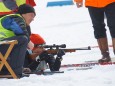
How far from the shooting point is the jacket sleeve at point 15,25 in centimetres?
503

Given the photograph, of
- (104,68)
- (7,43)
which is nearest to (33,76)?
(7,43)

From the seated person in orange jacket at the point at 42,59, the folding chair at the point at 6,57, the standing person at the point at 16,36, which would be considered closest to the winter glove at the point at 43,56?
the seated person in orange jacket at the point at 42,59

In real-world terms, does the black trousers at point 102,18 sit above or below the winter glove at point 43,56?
above

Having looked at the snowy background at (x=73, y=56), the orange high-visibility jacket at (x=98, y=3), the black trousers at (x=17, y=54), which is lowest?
the snowy background at (x=73, y=56)

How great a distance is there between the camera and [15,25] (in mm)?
5016

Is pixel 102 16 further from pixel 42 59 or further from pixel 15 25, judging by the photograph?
pixel 15 25

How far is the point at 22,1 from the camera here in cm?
601

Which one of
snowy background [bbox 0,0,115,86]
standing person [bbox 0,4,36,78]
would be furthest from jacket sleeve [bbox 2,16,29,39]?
snowy background [bbox 0,0,115,86]

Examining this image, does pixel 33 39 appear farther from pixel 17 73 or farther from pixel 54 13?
pixel 54 13

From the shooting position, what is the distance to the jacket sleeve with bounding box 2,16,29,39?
16.5ft

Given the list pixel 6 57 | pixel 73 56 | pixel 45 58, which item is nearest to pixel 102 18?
pixel 45 58

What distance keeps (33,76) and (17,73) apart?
0.19m

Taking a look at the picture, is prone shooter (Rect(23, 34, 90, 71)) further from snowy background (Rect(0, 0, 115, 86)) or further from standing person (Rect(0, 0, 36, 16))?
standing person (Rect(0, 0, 36, 16))

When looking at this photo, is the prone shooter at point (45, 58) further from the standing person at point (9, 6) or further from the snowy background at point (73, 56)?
the standing person at point (9, 6)
